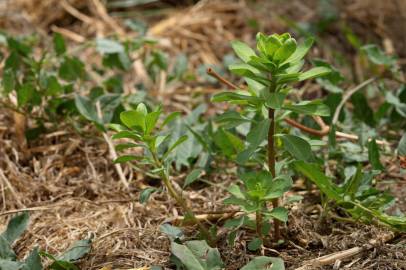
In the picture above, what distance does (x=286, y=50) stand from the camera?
4.52 feet

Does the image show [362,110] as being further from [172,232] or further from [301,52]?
[172,232]

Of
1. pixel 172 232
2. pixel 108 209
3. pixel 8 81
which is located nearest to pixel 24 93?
pixel 8 81

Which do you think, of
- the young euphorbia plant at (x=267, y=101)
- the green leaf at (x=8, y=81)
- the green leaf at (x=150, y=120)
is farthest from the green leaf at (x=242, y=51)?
the green leaf at (x=8, y=81)

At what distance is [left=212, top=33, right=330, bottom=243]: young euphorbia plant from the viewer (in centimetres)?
140

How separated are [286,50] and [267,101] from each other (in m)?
0.12

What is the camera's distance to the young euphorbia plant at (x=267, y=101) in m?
1.40

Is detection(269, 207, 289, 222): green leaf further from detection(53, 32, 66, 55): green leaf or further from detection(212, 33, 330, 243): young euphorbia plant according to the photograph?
detection(53, 32, 66, 55): green leaf

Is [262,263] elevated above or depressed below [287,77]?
below

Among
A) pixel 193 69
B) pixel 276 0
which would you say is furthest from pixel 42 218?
pixel 276 0

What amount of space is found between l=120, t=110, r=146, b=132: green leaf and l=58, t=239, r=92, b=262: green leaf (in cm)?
32

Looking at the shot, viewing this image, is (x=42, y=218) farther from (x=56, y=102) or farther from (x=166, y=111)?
(x=166, y=111)

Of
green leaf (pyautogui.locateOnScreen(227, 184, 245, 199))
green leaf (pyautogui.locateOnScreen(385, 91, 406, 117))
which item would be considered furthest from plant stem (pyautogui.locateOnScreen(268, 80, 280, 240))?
green leaf (pyautogui.locateOnScreen(385, 91, 406, 117))

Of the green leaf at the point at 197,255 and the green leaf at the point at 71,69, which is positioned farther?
the green leaf at the point at 71,69

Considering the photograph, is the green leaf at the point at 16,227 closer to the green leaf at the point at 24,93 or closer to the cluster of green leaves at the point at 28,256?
the cluster of green leaves at the point at 28,256
